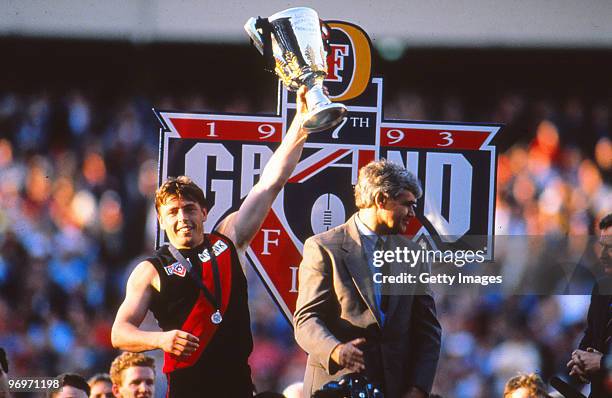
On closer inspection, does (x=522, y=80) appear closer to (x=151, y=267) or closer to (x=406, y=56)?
(x=406, y=56)

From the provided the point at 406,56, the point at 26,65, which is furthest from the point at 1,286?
the point at 406,56

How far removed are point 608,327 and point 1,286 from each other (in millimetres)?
2194

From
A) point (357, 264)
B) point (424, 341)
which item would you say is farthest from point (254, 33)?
point (424, 341)

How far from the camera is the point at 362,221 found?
3564mm

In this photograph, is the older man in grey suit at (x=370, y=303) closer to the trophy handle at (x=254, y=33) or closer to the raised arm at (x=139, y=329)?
the raised arm at (x=139, y=329)

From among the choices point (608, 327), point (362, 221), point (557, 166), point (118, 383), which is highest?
point (557, 166)

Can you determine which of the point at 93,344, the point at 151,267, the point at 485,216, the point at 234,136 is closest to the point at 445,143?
the point at 485,216

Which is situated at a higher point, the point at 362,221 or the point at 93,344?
the point at 362,221

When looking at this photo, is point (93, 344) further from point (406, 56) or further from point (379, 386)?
point (406, 56)

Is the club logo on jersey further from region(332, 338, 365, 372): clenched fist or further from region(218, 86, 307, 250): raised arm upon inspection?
region(332, 338, 365, 372): clenched fist

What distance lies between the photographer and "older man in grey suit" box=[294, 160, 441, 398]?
3496 millimetres

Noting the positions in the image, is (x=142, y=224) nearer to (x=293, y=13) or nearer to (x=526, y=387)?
(x=293, y=13)

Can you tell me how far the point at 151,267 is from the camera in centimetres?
355

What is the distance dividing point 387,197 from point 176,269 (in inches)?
31.4
